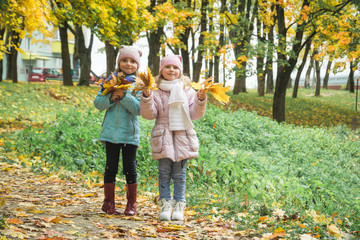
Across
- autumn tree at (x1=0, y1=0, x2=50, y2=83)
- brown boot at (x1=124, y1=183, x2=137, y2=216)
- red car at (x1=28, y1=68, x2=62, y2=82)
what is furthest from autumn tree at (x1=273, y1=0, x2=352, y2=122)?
red car at (x1=28, y1=68, x2=62, y2=82)

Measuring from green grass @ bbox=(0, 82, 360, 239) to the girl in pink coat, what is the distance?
62 centimetres

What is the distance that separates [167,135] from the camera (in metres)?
4.53

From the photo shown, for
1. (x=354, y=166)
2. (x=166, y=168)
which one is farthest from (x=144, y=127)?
(x=354, y=166)

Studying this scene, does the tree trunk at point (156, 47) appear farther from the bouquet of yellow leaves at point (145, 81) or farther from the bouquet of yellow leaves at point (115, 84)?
the bouquet of yellow leaves at point (145, 81)

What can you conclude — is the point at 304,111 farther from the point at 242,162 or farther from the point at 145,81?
the point at 145,81

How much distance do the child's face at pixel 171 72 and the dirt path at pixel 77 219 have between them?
1706 millimetres

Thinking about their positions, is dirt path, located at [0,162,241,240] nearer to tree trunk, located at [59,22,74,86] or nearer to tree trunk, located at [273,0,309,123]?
tree trunk, located at [273,0,309,123]

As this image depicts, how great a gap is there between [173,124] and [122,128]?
59 cm

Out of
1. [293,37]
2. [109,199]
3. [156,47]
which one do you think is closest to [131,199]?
[109,199]

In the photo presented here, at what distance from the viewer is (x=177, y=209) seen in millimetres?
4598

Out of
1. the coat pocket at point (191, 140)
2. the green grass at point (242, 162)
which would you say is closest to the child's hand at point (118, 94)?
the coat pocket at point (191, 140)

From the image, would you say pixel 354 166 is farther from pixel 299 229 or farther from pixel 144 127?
pixel 299 229

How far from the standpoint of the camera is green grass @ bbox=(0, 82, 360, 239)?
5.34m

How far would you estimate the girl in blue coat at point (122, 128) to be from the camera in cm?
448
